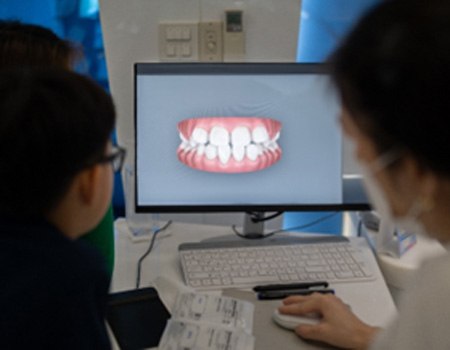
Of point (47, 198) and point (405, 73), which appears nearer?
point (405, 73)

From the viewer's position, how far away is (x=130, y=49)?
175cm

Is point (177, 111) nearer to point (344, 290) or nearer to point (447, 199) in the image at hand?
point (344, 290)

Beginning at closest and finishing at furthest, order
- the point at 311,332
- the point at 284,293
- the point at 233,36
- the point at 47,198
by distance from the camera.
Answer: the point at 47,198 < the point at 311,332 < the point at 284,293 < the point at 233,36

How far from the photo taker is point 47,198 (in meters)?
0.77

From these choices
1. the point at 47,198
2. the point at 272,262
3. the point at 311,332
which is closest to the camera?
the point at 47,198

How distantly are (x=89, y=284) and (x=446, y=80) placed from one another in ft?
1.71

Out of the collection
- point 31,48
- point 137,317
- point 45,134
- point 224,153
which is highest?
point 31,48

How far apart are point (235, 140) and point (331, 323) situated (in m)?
0.53

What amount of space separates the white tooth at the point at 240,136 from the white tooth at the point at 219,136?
2 centimetres

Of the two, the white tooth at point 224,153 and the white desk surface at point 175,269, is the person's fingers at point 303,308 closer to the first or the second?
the white desk surface at point 175,269

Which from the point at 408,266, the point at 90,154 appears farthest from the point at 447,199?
the point at 408,266

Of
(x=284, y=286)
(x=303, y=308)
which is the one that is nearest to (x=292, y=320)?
(x=303, y=308)

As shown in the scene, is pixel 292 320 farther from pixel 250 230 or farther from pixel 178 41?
pixel 178 41

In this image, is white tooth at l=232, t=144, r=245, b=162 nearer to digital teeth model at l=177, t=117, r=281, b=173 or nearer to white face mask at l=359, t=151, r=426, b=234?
digital teeth model at l=177, t=117, r=281, b=173
